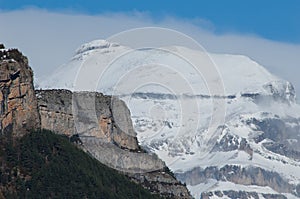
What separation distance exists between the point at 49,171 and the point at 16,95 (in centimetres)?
841

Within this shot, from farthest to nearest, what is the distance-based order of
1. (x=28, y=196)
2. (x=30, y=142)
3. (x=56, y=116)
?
(x=56, y=116) → (x=30, y=142) → (x=28, y=196)

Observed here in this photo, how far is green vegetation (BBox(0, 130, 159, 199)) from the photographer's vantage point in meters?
133

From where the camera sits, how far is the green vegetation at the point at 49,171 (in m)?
133

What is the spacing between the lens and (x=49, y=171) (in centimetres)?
13712

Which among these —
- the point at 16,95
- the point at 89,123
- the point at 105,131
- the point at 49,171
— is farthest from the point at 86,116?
the point at 49,171

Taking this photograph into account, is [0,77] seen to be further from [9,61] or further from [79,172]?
[79,172]

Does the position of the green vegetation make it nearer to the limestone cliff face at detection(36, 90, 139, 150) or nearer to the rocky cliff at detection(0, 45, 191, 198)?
the rocky cliff at detection(0, 45, 191, 198)

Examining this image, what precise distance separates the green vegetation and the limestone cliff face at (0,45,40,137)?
127 cm

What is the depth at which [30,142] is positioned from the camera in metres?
140

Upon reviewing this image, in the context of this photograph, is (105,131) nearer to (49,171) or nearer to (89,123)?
(89,123)

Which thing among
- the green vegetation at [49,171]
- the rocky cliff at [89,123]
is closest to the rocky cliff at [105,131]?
the rocky cliff at [89,123]

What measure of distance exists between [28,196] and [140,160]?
36.3 m

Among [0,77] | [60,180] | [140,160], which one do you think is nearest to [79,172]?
[60,180]

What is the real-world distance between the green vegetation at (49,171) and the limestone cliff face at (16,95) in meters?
1.27
